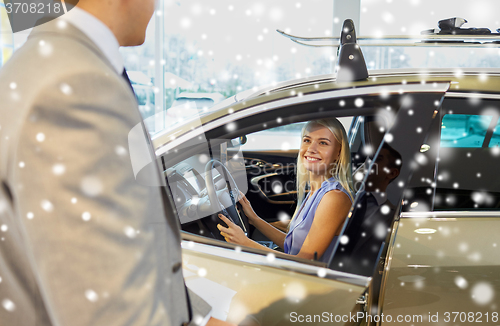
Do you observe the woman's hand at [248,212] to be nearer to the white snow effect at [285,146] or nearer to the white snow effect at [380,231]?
the white snow effect at [380,231]

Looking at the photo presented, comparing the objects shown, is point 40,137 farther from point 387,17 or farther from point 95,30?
point 387,17

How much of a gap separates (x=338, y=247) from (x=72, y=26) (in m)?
0.89

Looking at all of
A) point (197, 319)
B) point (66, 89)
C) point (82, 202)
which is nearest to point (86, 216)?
Answer: point (82, 202)

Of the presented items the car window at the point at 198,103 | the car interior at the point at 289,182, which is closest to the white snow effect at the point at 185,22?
the car window at the point at 198,103

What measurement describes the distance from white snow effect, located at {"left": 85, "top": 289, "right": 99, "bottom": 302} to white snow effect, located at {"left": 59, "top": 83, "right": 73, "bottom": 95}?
0.66 ft

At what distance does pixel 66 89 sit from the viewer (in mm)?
382

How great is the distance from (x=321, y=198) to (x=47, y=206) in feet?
3.63

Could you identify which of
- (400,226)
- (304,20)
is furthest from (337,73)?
(304,20)

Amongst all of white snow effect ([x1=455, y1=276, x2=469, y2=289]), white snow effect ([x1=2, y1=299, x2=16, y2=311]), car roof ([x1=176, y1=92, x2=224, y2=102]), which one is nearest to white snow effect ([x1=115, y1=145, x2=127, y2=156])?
white snow effect ([x1=2, y1=299, x2=16, y2=311])

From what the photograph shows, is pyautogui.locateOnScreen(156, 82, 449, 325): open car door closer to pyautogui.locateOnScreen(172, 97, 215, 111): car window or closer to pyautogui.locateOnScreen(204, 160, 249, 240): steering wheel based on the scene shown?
pyautogui.locateOnScreen(204, 160, 249, 240): steering wheel

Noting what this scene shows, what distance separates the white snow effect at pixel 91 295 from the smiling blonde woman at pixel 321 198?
90cm

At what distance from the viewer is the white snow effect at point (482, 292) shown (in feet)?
3.49

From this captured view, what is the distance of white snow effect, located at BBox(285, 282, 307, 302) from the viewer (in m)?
1.08

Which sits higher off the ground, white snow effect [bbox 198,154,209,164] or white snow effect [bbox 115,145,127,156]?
white snow effect [bbox 115,145,127,156]
